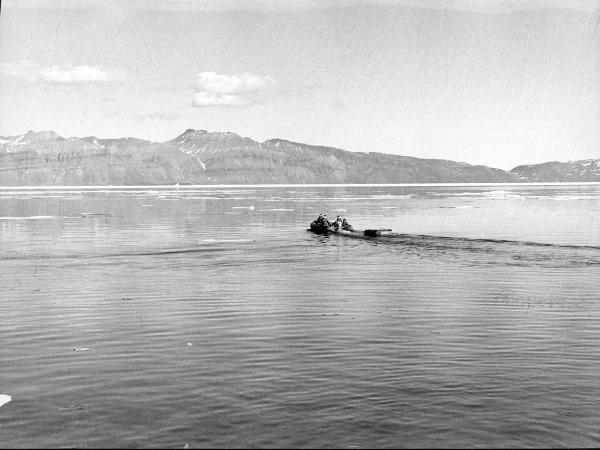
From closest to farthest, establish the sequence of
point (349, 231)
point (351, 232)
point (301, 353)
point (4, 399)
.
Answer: point (4, 399)
point (301, 353)
point (351, 232)
point (349, 231)

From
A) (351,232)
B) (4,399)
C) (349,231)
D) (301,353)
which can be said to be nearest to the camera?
(4,399)

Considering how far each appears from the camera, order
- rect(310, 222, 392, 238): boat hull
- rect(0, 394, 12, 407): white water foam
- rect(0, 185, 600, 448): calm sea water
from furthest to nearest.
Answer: rect(310, 222, 392, 238): boat hull < rect(0, 394, 12, 407): white water foam < rect(0, 185, 600, 448): calm sea water

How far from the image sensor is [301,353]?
2356 cm

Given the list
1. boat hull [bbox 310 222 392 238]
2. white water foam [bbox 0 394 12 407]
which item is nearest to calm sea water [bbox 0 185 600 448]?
white water foam [bbox 0 394 12 407]

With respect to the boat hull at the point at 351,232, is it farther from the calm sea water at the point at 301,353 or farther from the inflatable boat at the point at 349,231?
the calm sea water at the point at 301,353

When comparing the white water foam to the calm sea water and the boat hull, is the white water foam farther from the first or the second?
the boat hull

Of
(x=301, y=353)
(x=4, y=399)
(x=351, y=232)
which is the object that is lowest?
(x=4, y=399)

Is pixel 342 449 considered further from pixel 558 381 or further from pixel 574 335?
pixel 574 335

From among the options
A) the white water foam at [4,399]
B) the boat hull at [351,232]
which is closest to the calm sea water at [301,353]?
the white water foam at [4,399]

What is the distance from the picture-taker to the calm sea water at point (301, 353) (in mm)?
16828

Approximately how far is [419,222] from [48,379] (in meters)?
82.3

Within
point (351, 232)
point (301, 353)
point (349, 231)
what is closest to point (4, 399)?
point (301, 353)

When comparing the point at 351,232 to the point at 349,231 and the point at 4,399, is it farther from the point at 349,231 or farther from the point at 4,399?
the point at 4,399

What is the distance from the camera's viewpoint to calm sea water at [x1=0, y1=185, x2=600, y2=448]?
1683cm
